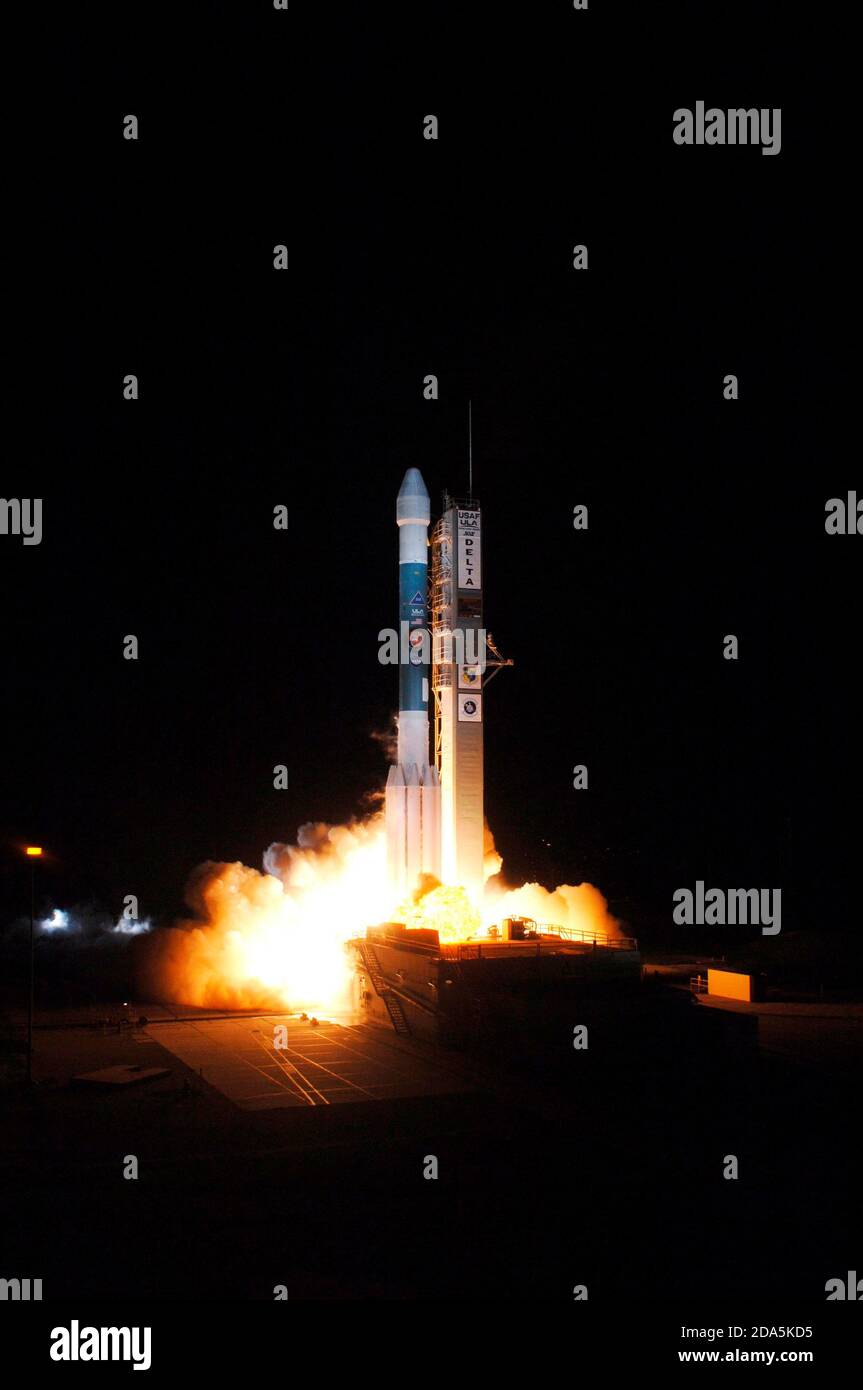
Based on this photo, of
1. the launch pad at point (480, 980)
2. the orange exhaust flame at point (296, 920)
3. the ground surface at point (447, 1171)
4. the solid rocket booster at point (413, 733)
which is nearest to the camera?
the ground surface at point (447, 1171)

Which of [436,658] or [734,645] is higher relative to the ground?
[734,645]

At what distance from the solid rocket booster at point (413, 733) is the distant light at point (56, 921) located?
33.6 meters

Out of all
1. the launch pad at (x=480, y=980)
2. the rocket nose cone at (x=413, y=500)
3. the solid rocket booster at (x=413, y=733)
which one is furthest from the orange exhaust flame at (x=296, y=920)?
the rocket nose cone at (x=413, y=500)

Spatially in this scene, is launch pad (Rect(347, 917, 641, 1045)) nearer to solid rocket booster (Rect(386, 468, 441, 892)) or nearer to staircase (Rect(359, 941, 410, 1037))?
staircase (Rect(359, 941, 410, 1037))

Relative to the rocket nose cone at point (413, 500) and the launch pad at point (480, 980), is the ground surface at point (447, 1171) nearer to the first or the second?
the launch pad at point (480, 980)

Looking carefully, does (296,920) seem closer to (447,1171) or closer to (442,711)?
(442,711)

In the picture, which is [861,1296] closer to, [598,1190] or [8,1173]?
[598,1190]

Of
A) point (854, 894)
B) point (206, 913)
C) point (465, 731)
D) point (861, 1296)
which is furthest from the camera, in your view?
point (854, 894)

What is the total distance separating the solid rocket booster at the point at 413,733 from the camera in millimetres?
39750

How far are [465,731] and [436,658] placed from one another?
3.10 metres

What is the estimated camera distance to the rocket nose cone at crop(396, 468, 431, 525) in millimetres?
40688

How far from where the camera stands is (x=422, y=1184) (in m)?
20.1

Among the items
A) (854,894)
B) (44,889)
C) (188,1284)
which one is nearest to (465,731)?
(188,1284)

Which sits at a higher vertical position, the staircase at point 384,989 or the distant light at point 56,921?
the distant light at point 56,921
